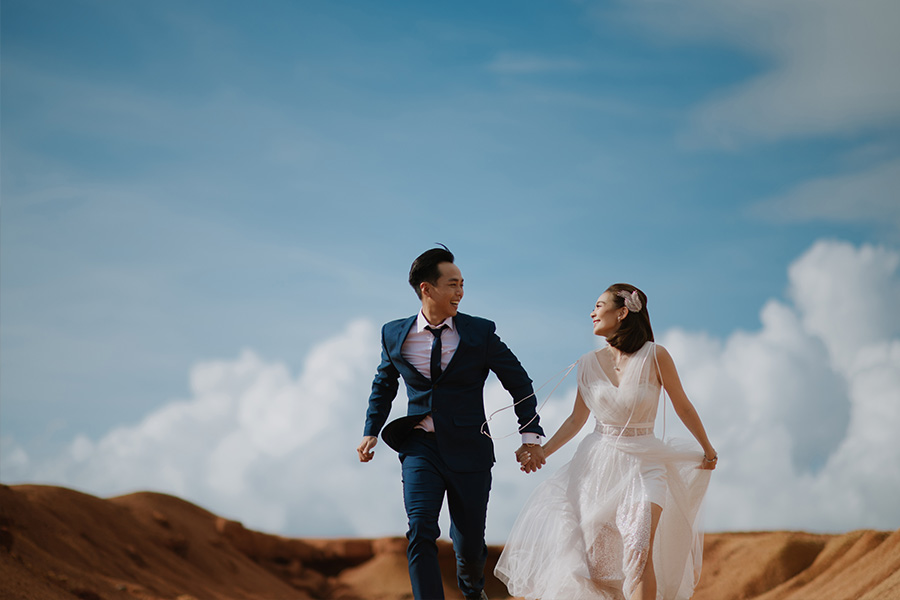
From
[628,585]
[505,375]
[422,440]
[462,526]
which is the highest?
[505,375]

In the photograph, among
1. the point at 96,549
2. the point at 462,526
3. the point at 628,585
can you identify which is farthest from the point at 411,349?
the point at 96,549

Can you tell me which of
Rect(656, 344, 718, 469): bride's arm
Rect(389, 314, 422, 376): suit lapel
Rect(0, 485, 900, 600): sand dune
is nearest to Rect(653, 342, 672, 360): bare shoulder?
Rect(656, 344, 718, 469): bride's arm

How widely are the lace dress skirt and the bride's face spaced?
620 millimetres

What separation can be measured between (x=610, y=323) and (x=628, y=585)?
Answer: 5.07 ft

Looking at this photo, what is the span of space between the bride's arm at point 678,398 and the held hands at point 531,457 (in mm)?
880

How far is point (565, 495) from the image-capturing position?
208 inches

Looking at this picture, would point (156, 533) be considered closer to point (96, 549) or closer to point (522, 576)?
point (96, 549)

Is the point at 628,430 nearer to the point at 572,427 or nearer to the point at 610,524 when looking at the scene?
the point at 572,427

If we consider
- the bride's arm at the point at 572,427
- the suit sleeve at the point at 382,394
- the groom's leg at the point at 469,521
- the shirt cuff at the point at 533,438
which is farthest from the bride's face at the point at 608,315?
the suit sleeve at the point at 382,394

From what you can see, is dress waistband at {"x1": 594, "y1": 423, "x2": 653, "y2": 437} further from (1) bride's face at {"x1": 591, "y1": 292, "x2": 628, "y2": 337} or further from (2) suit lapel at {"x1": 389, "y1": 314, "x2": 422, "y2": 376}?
(2) suit lapel at {"x1": 389, "y1": 314, "x2": 422, "y2": 376}

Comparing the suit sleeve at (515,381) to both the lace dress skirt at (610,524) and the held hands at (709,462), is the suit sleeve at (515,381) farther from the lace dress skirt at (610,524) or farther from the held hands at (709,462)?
the held hands at (709,462)

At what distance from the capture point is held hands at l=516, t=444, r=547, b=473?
5.31 meters

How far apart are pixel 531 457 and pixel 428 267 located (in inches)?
54.3

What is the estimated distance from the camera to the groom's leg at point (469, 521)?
205 inches
